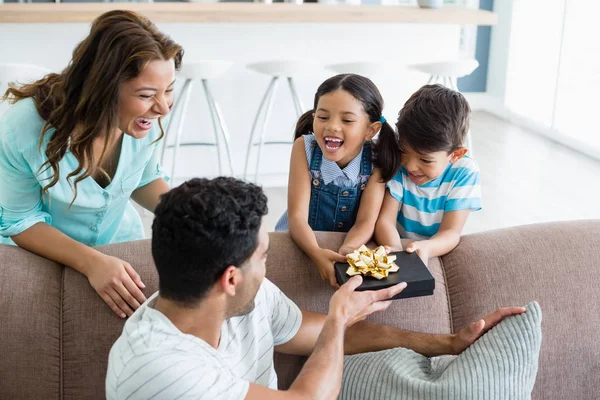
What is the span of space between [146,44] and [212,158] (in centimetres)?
313

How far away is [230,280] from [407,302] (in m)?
0.66

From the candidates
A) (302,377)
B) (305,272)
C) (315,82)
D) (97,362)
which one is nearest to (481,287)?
(305,272)

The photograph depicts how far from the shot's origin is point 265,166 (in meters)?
4.89

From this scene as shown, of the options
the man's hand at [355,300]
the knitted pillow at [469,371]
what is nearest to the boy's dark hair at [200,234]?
the man's hand at [355,300]

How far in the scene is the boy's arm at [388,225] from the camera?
1.93 m

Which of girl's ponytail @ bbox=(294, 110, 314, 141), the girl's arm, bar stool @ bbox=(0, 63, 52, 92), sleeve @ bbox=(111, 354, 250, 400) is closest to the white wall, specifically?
bar stool @ bbox=(0, 63, 52, 92)

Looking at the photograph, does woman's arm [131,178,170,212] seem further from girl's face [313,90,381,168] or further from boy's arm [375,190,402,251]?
boy's arm [375,190,402,251]

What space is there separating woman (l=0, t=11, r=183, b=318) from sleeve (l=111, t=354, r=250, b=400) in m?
0.40

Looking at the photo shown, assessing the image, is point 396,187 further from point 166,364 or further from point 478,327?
point 166,364

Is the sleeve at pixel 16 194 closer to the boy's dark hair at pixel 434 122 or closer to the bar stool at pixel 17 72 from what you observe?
the boy's dark hair at pixel 434 122

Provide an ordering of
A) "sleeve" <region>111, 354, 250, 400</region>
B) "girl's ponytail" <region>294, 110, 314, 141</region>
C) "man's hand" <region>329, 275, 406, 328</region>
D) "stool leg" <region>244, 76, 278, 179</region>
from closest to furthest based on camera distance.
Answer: "sleeve" <region>111, 354, 250, 400</region>
"man's hand" <region>329, 275, 406, 328</region>
"girl's ponytail" <region>294, 110, 314, 141</region>
"stool leg" <region>244, 76, 278, 179</region>

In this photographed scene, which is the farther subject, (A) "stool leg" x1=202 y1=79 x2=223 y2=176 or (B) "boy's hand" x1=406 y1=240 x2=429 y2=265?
(A) "stool leg" x1=202 y1=79 x2=223 y2=176

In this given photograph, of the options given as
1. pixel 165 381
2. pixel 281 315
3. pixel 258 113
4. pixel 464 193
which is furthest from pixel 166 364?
pixel 258 113

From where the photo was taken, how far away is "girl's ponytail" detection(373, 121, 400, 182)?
2037 millimetres
